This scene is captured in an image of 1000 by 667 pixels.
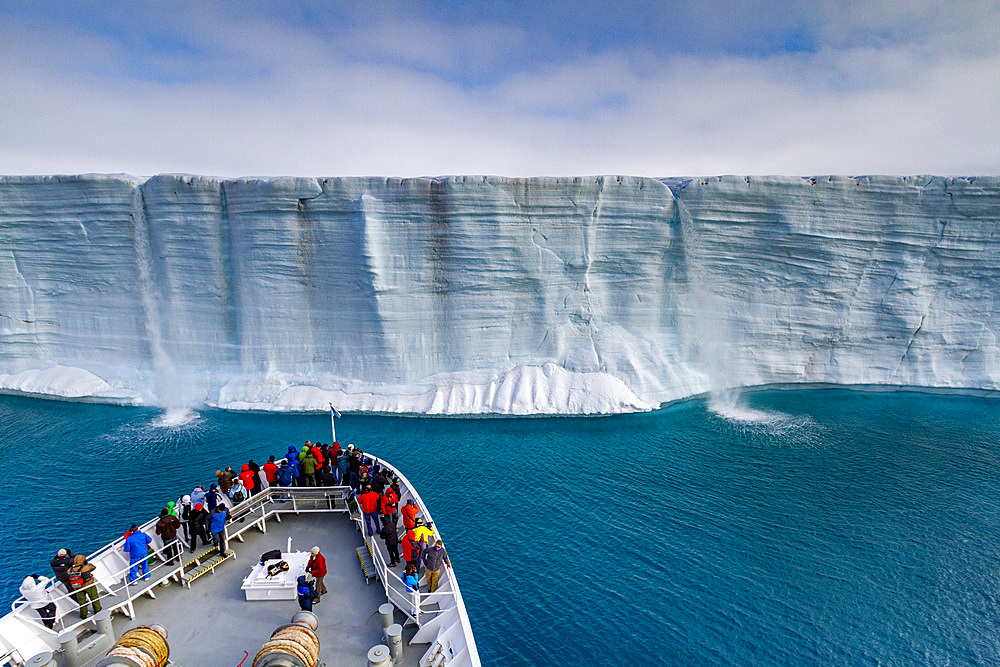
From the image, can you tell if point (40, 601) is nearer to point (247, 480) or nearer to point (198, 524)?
point (198, 524)

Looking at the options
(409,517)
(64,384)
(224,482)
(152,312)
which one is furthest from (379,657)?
(64,384)

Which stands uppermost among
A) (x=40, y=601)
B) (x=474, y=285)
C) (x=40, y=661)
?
(x=474, y=285)

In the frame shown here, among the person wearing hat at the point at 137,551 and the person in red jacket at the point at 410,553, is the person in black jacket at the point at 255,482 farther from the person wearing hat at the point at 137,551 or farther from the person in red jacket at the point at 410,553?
the person in red jacket at the point at 410,553

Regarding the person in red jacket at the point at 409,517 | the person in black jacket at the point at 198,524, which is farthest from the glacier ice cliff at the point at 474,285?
the person in black jacket at the point at 198,524

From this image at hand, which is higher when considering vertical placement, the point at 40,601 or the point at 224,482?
the point at 224,482

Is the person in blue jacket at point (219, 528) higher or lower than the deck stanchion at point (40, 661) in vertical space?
higher

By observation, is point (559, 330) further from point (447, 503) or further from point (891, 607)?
point (891, 607)
